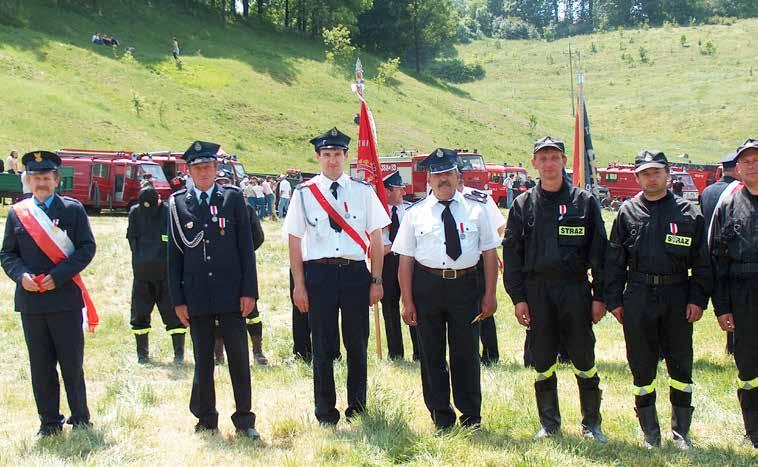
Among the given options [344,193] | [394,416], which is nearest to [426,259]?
[344,193]

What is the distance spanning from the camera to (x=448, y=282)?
5.80 m

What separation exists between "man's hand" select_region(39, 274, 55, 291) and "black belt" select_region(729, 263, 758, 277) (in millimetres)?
5109

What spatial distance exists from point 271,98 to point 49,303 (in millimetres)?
46483

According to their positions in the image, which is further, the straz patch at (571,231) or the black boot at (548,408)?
the black boot at (548,408)

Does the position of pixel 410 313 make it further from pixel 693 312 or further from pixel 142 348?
pixel 142 348

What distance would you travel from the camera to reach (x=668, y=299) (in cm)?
537

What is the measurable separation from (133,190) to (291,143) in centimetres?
1862

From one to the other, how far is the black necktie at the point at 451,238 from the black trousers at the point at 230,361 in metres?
1.71

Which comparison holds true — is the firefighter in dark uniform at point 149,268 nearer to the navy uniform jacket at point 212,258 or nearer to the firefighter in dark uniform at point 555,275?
the navy uniform jacket at point 212,258

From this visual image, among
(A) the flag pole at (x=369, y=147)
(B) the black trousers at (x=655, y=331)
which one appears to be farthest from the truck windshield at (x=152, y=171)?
(B) the black trousers at (x=655, y=331)

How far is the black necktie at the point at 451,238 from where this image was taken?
18.9 feet

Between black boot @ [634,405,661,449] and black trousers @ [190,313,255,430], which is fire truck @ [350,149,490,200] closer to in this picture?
black trousers @ [190,313,255,430]

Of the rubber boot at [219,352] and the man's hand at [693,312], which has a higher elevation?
the man's hand at [693,312]

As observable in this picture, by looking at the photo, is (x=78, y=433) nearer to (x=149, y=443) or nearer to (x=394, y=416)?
(x=149, y=443)
